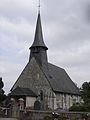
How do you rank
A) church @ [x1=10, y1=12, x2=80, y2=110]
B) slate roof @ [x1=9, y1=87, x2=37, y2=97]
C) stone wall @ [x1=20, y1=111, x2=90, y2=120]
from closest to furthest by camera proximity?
stone wall @ [x1=20, y1=111, x2=90, y2=120], slate roof @ [x1=9, y1=87, x2=37, y2=97], church @ [x1=10, y1=12, x2=80, y2=110]

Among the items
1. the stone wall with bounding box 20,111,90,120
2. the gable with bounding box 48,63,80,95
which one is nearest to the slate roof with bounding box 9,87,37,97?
the gable with bounding box 48,63,80,95

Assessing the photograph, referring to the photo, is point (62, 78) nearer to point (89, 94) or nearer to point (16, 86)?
point (16, 86)

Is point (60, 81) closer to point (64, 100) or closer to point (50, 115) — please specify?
point (64, 100)

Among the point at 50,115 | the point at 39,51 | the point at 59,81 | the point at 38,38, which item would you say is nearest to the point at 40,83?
the point at 39,51

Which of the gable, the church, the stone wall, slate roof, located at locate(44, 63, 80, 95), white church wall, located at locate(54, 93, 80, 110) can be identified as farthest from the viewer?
the gable

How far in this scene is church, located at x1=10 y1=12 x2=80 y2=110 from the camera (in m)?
55.6

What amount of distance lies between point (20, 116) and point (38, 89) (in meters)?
30.7

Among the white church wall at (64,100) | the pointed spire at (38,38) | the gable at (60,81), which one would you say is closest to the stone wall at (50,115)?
the gable at (60,81)

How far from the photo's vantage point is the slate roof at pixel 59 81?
191 ft

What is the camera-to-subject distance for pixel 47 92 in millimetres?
56094

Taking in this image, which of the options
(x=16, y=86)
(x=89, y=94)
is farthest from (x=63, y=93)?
(x=89, y=94)

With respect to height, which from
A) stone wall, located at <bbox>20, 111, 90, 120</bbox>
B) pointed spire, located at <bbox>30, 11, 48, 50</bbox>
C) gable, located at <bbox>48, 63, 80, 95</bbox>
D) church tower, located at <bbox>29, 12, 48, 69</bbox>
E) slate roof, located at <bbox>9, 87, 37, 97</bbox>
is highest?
pointed spire, located at <bbox>30, 11, 48, 50</bbox>

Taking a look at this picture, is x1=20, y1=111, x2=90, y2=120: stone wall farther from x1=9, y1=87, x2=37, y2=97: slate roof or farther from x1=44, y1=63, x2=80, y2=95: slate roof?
x1=44, y1=63, x2=80, y2=95: slate roof

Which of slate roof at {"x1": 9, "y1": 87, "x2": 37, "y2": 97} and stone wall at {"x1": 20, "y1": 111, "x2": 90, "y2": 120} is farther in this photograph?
slate roof at {"x1": 9, "y1": 87, "x2": 37, "y2": 97}
